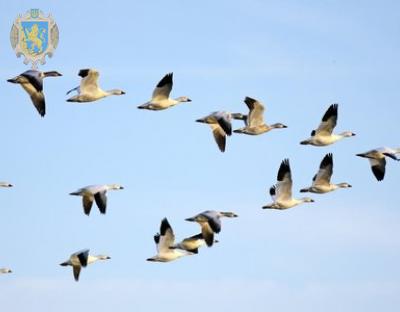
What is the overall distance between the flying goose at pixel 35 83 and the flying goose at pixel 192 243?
225 inches

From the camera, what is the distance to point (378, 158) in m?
43.1

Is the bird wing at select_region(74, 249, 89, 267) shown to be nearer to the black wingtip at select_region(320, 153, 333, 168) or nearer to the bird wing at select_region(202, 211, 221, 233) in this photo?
the bird wing at select_region(202, 211, 221, 233)

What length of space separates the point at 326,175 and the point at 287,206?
1.65 m

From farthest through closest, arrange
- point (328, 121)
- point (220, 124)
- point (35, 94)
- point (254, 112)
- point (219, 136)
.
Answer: point (254, 112) → point (219, 136) → point (328, 121) → point (220, 124) → point (35, 94)

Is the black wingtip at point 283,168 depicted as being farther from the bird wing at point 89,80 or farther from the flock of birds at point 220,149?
the bird wing at point 89,80

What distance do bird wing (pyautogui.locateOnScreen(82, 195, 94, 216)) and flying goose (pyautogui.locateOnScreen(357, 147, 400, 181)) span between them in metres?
7.82

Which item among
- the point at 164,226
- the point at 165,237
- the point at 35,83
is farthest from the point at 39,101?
the point at 165,237

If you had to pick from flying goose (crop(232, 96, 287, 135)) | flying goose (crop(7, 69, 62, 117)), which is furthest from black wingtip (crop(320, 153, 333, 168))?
flying goose (crop(7, 69, 62, 117))

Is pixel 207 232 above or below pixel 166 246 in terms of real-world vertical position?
above

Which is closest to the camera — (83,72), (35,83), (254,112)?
(35,83)

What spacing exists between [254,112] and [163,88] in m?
2.93

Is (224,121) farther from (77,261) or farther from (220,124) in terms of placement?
(77,261)

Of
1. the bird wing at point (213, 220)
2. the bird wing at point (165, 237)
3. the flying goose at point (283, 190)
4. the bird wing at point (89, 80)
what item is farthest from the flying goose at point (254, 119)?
the bird wing at point (89, 80)

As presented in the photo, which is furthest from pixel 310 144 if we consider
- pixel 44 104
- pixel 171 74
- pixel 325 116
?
pixel 44 104
